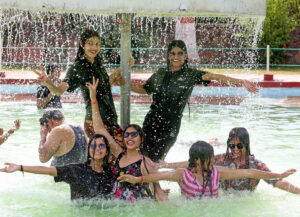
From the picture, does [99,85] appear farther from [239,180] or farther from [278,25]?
Result: [278,25]

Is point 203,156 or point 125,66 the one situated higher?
point 125,66

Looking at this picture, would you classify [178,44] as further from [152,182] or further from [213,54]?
[213,54]

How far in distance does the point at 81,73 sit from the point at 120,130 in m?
0.64

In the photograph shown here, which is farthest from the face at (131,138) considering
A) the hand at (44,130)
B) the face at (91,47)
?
the hand at (44,130)

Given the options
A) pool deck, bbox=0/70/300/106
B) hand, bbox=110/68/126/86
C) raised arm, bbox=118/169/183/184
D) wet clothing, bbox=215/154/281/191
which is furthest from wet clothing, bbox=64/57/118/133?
pool deck, bbox=0/70/300/106

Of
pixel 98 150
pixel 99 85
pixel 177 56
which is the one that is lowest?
pixel 98 150

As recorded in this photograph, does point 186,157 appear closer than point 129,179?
No

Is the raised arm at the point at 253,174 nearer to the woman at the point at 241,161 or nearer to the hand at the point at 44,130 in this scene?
the woman at the point at 241,161

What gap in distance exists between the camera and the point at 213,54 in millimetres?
20516

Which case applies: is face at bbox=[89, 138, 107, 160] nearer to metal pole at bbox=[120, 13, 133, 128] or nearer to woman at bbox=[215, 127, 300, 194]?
metal pole at bbox=[120, 13, 133, 128]

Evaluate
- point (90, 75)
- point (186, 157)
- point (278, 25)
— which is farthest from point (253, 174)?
point (278, 25)

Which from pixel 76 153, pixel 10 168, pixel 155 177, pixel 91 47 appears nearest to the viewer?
pixel 10 168

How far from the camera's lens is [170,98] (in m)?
4.90

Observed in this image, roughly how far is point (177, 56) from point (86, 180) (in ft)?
4.83
